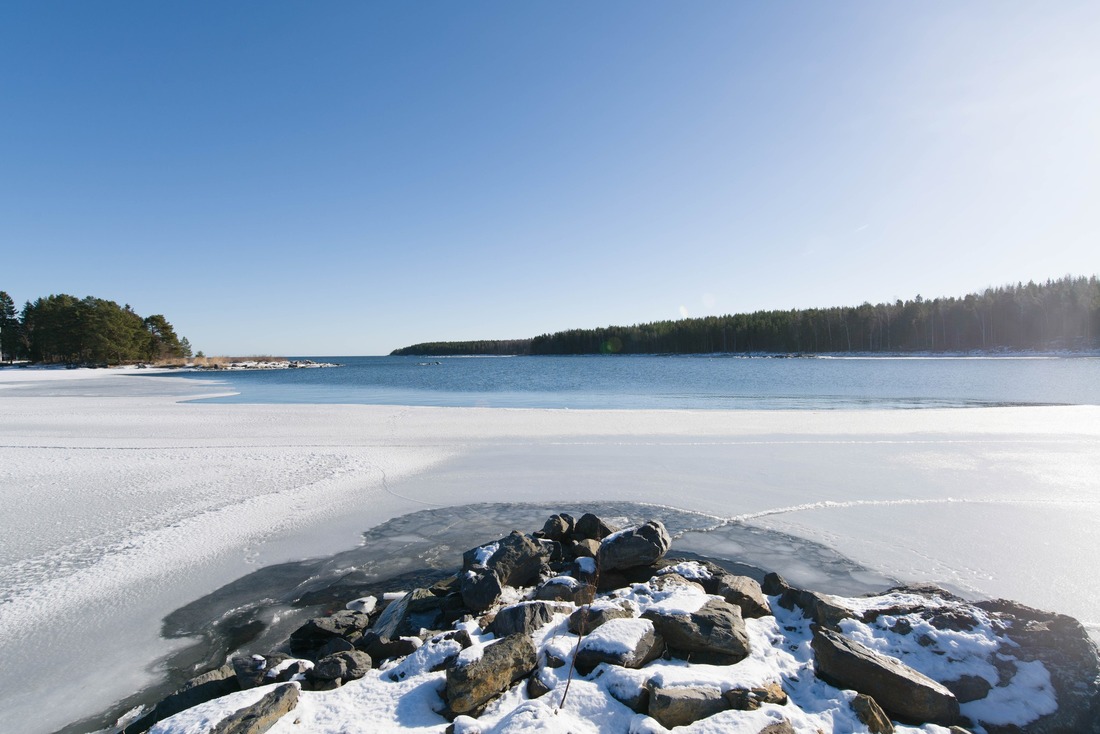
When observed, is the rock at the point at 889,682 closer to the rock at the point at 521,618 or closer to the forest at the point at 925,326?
the rock at the point at 521,618

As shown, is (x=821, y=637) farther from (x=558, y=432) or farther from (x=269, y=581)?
(x=558, y=432)

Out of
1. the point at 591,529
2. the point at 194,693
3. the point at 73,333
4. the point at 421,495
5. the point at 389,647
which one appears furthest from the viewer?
the point at 73,333

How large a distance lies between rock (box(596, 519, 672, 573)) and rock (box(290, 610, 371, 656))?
207cm

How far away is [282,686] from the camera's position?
9.38 feet

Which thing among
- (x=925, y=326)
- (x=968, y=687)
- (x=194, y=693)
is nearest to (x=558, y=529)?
(x=194, y=693)

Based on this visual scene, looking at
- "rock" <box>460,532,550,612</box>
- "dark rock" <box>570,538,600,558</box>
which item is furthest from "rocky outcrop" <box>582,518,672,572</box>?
"rock" <box>460,532,550,612</box>

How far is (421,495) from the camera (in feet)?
24.1

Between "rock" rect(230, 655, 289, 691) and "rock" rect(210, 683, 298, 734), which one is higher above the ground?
"rock" rect(210, 683, 298, 734)

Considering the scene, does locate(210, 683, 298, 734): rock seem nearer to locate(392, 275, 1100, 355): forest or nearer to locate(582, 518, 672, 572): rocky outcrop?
locate(582, 518, 672, 572): rocky outcrop

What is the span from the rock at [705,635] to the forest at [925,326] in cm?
9563

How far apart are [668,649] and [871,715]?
1131 millimetres

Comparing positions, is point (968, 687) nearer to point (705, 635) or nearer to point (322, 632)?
point (705, 635)

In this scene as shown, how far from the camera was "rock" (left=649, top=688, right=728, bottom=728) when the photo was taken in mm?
2592

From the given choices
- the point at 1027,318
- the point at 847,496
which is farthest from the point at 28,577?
the point at 1027,318
